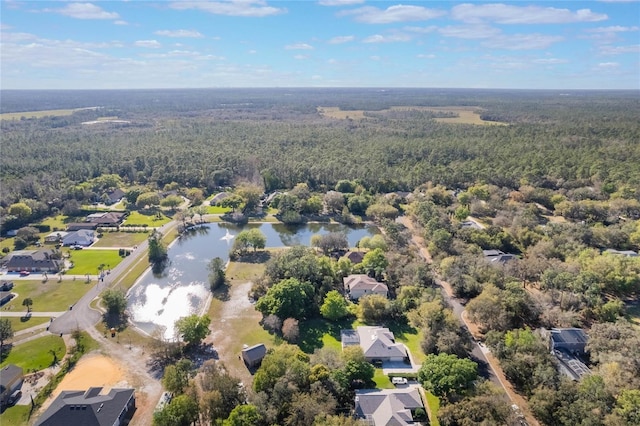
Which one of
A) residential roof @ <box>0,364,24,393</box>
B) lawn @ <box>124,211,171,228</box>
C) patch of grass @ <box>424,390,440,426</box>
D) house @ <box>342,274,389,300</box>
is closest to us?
patch of grass @ <box>424,390,440,426</box>

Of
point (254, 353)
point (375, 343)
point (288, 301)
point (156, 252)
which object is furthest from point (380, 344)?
point (156, 252)

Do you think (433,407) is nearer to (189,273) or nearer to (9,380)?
(9,380)

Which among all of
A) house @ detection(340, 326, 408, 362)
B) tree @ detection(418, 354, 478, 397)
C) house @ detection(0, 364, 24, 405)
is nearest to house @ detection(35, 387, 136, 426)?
house @ detection(0, 364, 24, 405)

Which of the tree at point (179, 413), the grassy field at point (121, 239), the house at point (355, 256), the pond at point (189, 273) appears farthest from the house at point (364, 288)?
the grassy field at point (121, 239)

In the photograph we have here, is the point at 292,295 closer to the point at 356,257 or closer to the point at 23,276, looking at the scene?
the point at 356,257

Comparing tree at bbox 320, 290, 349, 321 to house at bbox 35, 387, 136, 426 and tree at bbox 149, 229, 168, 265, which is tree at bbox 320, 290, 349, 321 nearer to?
house at bbox 35, 387, 136, 426
